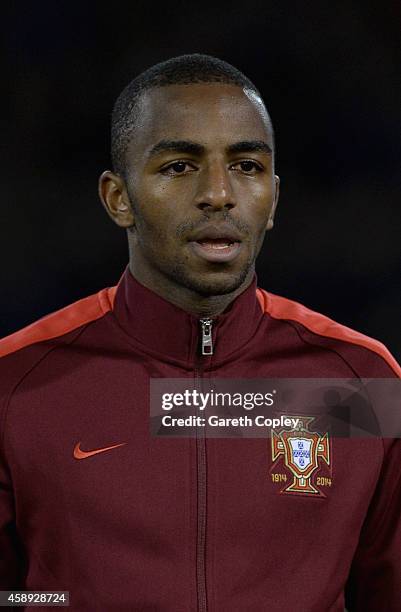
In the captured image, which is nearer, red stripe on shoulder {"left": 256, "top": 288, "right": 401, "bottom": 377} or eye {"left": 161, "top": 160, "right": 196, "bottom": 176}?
eye {"left": 161, "top": 160, "right": 196, "bottom": 176}

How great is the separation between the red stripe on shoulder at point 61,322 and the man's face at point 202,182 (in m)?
0.14

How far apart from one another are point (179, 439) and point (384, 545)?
11.6 inches

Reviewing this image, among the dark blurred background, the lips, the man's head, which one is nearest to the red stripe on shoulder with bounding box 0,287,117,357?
the man's head

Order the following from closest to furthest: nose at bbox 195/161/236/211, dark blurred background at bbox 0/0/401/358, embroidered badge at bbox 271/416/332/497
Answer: nose at bbox 195/161/236/211 → embroidered badge at bbox 271/416/332/497 → dark blurred background at bbox 0/0/401/358

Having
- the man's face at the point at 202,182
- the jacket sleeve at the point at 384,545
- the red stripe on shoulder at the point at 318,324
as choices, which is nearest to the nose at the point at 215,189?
the man's face at the point at 202,182

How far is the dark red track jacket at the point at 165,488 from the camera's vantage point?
1280mm

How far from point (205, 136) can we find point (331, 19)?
1060mm

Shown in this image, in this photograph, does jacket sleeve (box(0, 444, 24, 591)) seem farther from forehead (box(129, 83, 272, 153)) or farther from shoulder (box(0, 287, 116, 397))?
forehead (box(129, 83, 272, 153))

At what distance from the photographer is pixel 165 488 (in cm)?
130

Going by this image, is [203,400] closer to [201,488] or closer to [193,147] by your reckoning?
[201,488]

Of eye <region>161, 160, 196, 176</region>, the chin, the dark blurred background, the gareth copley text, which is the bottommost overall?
the gareth copley text

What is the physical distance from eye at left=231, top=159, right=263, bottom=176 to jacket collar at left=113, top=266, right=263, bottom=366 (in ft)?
0.50

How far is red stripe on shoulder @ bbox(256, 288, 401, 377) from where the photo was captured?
142 centimetres

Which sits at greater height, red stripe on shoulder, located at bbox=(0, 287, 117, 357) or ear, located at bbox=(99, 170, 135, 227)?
ear, located at bbox=(99, 170, 135, 227)
